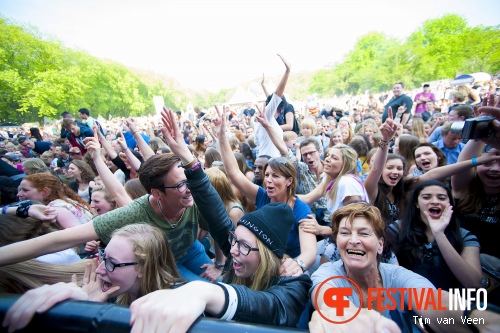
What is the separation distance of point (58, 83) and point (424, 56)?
50.4 meters

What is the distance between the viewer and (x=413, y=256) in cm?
221

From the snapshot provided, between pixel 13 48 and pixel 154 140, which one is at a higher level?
pixel 13 48

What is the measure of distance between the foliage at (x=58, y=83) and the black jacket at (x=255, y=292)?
20.0ft

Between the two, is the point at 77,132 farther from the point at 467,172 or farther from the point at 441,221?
the point at 467,172

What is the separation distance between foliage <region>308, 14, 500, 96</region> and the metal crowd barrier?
26979 mm

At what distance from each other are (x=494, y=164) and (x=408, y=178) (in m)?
0.84

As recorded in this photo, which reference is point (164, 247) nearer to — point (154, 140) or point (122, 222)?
point (122, 222)

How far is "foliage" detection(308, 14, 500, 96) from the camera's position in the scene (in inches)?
1192

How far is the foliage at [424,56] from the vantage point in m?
30.3

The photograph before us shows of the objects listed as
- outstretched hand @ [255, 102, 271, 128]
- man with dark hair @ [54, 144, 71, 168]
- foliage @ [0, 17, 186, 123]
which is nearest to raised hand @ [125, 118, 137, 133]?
outstretched hand @ [255, 102, 271, 128]

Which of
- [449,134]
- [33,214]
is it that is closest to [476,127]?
[449,134]

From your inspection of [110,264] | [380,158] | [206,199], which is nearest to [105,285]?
[110,264]

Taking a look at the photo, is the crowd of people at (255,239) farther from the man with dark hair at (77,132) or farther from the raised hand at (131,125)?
the man with dark hair at (77,132)
